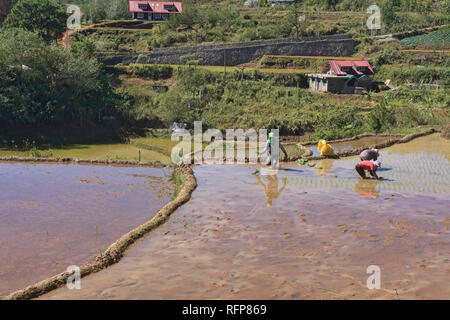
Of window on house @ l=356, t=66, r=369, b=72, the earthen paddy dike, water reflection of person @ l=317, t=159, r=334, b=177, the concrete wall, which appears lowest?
the earthen paddy dike

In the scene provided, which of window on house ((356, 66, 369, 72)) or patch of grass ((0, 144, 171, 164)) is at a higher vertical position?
window on house ((356, 66, 369, 72))

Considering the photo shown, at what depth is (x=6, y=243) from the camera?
34.3 feet

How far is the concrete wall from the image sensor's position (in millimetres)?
41781

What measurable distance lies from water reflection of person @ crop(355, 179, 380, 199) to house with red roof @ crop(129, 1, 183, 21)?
4808 cm

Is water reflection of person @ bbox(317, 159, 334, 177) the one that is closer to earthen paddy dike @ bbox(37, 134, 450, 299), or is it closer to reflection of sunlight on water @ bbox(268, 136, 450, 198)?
reflection of sunlight on water @ bbox(268, 136, 450, 198)

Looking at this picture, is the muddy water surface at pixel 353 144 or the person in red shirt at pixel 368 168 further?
the muddy water surface at pixel 353 144

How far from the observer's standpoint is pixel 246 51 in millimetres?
45062

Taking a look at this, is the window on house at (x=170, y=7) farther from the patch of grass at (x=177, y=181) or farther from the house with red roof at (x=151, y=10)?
the patch of grass at (x=177, y=181)

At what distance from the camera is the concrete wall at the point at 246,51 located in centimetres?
4178

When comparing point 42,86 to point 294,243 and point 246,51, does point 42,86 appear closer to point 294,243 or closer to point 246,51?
point 294,243

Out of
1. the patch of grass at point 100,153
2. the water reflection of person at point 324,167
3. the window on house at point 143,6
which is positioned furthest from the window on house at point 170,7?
the water reflection of person at point 324,167

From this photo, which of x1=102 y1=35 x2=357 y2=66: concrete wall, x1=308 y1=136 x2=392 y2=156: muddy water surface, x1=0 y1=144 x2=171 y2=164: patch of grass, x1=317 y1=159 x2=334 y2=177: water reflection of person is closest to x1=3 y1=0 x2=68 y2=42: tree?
x1=102 y1=35 x2=357 y2=66: concrete wall

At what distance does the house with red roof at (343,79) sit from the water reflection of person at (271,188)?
22.1 m
